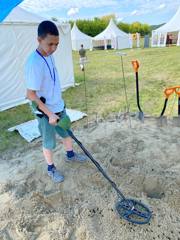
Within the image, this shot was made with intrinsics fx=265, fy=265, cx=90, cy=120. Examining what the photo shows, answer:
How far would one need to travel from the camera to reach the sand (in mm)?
2049

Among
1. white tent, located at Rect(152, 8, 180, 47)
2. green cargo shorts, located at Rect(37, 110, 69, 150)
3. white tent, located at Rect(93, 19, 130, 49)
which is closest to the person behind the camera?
green cargo shorts, located at Rect(37, 110, 69, 150)

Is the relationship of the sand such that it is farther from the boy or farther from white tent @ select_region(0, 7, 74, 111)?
Result: white tent @ select_region(0, 7, 74, 111)

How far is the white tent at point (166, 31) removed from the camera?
65.4 ft

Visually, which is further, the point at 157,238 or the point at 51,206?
the point at 51,206

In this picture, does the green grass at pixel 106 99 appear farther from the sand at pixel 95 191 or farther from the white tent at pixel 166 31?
the white tent at pixel 166 31

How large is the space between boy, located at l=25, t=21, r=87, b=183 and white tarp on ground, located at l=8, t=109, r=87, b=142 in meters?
1.35

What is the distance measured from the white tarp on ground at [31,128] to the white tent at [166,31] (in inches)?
686

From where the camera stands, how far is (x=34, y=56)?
2.19m

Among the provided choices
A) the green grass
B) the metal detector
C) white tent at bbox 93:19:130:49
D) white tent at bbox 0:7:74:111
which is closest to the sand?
the metal detector

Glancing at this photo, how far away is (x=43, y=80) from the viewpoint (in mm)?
2281

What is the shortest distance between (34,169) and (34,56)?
134cm

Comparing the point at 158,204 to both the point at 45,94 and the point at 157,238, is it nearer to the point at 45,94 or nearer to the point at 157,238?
the point at 157,238

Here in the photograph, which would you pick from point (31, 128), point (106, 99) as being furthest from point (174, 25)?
point (31, 128)

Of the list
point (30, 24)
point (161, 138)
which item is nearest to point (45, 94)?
point (161, 138)
